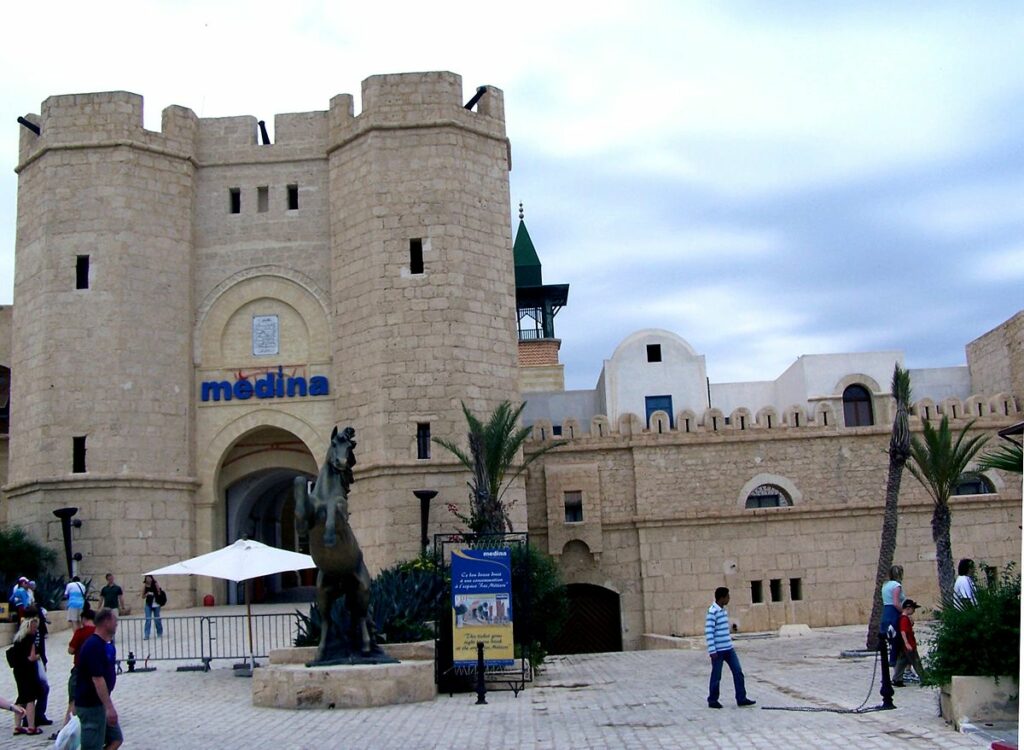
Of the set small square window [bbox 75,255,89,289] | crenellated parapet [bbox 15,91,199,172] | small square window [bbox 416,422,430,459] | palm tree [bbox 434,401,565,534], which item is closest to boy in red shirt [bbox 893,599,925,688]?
palm tree [bbox 434,401,565,534]

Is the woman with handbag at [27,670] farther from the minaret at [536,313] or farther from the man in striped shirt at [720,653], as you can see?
the minaret at [536,313]

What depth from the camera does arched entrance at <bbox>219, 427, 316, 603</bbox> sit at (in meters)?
23.9

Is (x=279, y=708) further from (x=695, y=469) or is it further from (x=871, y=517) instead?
(x=871, y=517)

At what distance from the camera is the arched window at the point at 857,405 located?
90.9 ft

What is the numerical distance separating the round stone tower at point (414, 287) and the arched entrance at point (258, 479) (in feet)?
7.53

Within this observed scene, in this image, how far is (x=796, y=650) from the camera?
18.0 m

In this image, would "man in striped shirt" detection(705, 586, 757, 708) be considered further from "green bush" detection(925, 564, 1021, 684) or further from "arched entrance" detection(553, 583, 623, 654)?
"arched entrance" detection(553, 583, 623, 654)

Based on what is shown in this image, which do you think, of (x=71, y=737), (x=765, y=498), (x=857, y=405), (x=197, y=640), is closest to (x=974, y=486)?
(x=857, y=405)

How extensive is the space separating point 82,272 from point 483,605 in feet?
45.9

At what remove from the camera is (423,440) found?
21672 mm

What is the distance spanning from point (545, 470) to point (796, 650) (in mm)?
6988

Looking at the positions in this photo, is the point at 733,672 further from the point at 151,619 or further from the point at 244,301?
the point at 244,301

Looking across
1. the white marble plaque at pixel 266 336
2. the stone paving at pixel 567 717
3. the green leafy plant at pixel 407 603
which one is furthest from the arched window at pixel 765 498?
the green leafy plant at pixel 407 603

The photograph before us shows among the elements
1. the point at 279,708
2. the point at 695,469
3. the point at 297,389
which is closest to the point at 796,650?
the point at 695,469
